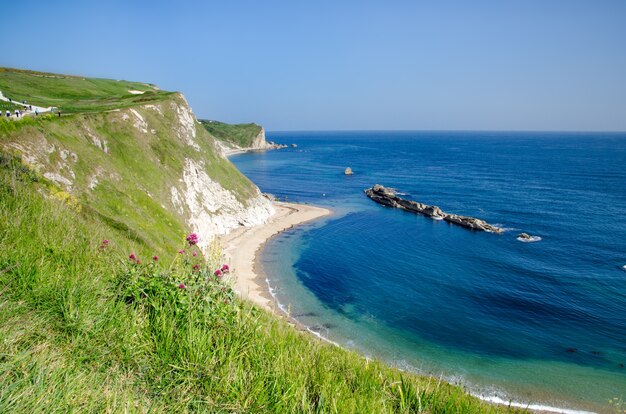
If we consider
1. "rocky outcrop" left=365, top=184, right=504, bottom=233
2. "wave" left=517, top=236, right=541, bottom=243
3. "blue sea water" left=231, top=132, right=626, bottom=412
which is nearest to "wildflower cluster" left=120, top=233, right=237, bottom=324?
"blue sea water" left=231, top=132, right=626, bottom=412

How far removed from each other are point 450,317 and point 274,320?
29533mm

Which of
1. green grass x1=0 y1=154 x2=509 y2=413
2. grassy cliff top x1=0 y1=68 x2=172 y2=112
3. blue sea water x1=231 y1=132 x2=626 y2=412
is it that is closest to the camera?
green grass x1=0 y1=154 x2=509 y2=413

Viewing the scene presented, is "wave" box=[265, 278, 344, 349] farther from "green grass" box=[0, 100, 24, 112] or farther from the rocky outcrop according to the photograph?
the rocky outcrop

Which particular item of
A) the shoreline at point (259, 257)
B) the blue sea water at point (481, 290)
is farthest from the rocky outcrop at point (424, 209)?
the shoreline at point (259, 257)

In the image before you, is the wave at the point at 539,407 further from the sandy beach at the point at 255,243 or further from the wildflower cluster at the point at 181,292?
the wildflower cluster at the point at 181,292

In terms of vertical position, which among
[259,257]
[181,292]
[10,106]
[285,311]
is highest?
[10,106]

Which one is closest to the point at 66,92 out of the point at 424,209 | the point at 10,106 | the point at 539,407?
the point at 10,106

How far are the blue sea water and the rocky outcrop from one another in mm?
2289

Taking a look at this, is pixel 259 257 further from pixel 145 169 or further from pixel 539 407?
pixel 539 407

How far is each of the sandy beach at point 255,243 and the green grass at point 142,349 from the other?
15.9 m

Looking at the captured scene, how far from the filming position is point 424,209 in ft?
237

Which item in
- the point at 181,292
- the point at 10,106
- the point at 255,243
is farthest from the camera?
the point at 255,243

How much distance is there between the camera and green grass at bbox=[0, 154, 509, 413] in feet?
15.2

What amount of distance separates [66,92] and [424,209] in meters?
68.9
